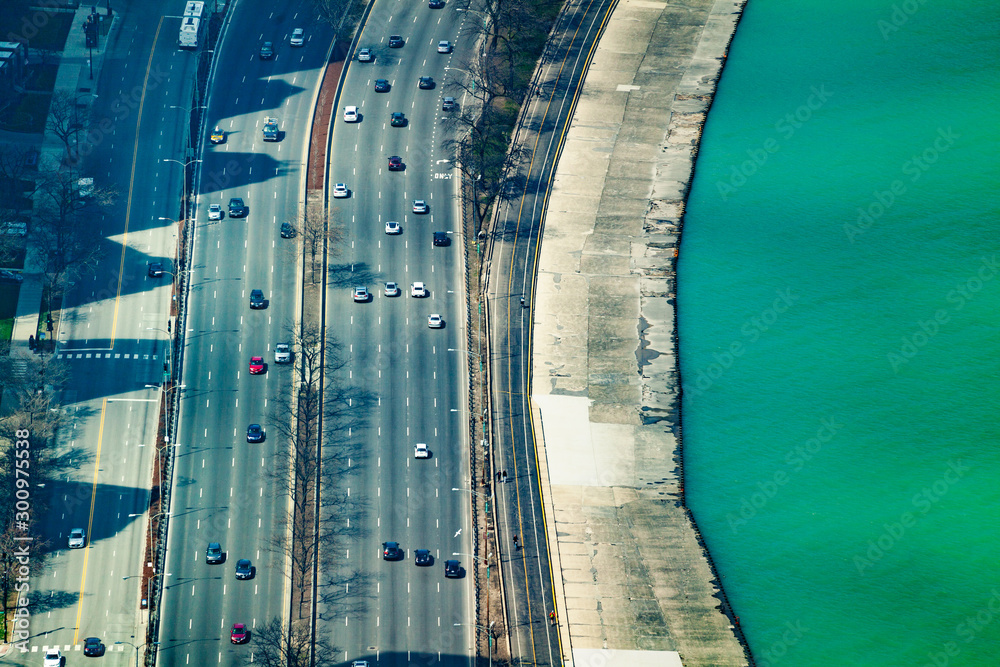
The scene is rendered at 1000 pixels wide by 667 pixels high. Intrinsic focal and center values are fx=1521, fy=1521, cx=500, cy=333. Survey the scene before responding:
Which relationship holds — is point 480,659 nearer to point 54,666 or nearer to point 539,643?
point 539,643

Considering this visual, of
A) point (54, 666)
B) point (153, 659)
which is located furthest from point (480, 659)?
point (54, 666)

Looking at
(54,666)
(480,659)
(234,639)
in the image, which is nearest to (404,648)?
(480,659)

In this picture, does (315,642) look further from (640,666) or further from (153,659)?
(640,666)

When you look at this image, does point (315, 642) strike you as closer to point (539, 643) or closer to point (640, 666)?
point (539, 643)

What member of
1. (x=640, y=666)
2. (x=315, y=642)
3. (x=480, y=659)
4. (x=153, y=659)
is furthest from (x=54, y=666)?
(x=640, y=666)

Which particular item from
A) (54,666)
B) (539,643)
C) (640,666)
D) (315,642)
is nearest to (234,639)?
(315,642)

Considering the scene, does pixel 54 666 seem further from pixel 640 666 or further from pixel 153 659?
pixel 640 666
